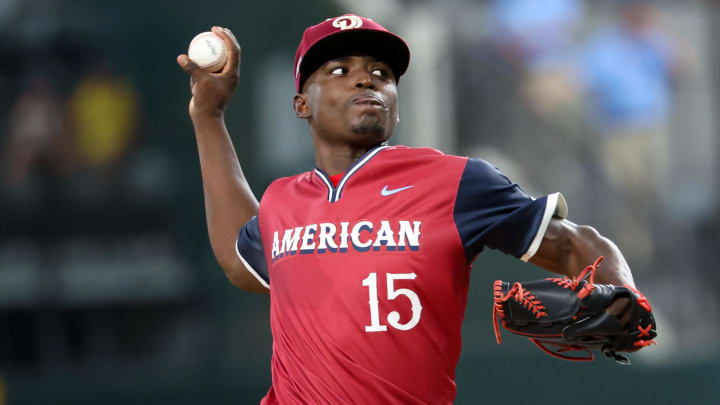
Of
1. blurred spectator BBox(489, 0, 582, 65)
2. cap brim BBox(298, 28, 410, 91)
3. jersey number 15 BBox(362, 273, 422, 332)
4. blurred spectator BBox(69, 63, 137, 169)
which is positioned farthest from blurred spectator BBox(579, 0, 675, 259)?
jersey number 15 BBox(362, 273, 422, 332)

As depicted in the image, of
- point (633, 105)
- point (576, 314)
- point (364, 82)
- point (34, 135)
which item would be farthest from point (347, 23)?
point (633, 105)

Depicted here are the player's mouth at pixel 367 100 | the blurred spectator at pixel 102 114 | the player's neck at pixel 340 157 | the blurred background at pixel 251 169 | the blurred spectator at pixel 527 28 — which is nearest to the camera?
the player's mouth at pixel 367 100

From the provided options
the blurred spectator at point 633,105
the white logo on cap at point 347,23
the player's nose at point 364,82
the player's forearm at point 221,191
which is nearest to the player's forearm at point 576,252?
the player's nose at point 364,82

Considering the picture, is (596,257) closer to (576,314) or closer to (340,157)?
(576,314)

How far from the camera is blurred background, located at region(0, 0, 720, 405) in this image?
6043mm

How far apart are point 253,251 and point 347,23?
2.55 ft

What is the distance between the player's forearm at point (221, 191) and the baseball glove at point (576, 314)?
1111mm

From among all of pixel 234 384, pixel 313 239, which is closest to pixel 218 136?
pixel 313 239

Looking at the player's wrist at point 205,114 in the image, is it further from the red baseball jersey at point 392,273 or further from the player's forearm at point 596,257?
the player's forearm at point 596,257

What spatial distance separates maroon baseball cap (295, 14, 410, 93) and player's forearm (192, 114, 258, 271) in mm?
533

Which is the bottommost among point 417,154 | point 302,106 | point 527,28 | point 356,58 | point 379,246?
point 379,246

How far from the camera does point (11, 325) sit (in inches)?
239

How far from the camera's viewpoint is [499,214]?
2.64 metres

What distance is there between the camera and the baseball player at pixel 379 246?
8.55ft
